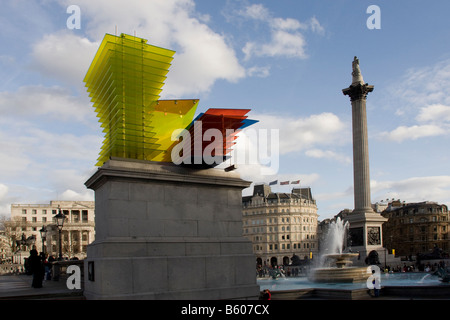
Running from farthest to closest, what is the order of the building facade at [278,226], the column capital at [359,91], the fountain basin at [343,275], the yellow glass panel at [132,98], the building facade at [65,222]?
the building facade at [278,226] < the building facade at [65,222] < the column capital at [359,91] < the fountain basin at [343,275] < the yellow glass panel at [132,98]

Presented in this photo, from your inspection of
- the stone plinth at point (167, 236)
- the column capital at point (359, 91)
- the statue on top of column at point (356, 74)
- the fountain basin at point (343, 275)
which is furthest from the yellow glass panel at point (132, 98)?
the statue on top of column at point (356, 74)

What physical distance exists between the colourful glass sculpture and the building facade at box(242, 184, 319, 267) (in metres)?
113

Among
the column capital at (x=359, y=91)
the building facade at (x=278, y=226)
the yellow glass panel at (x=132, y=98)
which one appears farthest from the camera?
the building facade at (x=278, y=226)

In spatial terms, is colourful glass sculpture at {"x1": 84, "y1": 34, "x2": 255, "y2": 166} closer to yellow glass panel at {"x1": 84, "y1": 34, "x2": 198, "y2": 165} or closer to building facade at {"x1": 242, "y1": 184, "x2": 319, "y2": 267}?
yellow glass panel at {"x1": 84, "y1": 34, "x2": 198, "y2": 165}

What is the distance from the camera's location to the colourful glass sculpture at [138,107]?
1190 centimetres

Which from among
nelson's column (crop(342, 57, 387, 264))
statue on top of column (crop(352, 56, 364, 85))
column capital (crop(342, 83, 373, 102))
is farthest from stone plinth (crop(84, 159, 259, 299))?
statue on top of column (crop(352, 56, 364, 85))

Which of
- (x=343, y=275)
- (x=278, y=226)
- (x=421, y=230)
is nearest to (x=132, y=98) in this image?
(x=343, y=275)

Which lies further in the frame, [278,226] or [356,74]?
[278,226]

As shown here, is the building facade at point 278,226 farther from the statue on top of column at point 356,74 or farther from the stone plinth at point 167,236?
the stone plinth at point 167,236

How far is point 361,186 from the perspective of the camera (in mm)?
51750

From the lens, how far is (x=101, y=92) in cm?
1292

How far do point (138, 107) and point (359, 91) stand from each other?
44997 millimetres

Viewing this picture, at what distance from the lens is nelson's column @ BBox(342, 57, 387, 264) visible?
49.2m

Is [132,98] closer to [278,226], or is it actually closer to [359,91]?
[359,91]
